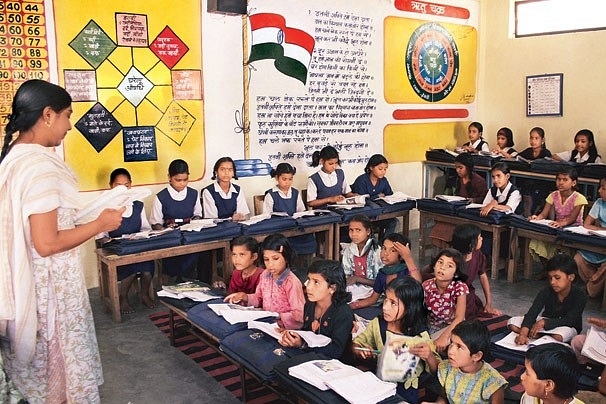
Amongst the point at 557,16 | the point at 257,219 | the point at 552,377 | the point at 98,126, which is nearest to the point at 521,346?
the point at 552,377

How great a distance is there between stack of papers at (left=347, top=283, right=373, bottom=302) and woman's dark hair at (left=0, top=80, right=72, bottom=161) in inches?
88.4

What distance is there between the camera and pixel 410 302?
94.3 inches

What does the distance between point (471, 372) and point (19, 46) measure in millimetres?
3859

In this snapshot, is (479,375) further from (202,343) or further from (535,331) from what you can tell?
(202,343)

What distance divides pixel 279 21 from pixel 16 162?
13.2ft

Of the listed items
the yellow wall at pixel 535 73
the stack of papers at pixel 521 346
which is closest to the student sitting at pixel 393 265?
the stack of papers at pixel 521 346

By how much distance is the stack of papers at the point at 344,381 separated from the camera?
6.31ft

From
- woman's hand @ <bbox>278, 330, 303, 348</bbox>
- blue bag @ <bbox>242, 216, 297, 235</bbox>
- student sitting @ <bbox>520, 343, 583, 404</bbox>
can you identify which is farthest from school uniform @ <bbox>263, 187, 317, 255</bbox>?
student sitting @ <bbox>520, 343, 583, 404</bbox>

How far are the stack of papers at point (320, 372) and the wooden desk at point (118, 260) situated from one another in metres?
2.05

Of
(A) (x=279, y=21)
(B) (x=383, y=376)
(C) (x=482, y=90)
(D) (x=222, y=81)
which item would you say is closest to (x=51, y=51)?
(D) (x=222, y=81)

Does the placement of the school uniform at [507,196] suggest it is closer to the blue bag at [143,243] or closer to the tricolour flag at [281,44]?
the tricolour flag at [281,44]

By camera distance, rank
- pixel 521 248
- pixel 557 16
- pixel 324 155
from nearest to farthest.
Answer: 1. pixel 521 248
2. pixel 324 155
3. pixel 557 16

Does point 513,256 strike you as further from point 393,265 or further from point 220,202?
point 220,202

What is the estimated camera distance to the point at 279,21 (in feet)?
18.1
